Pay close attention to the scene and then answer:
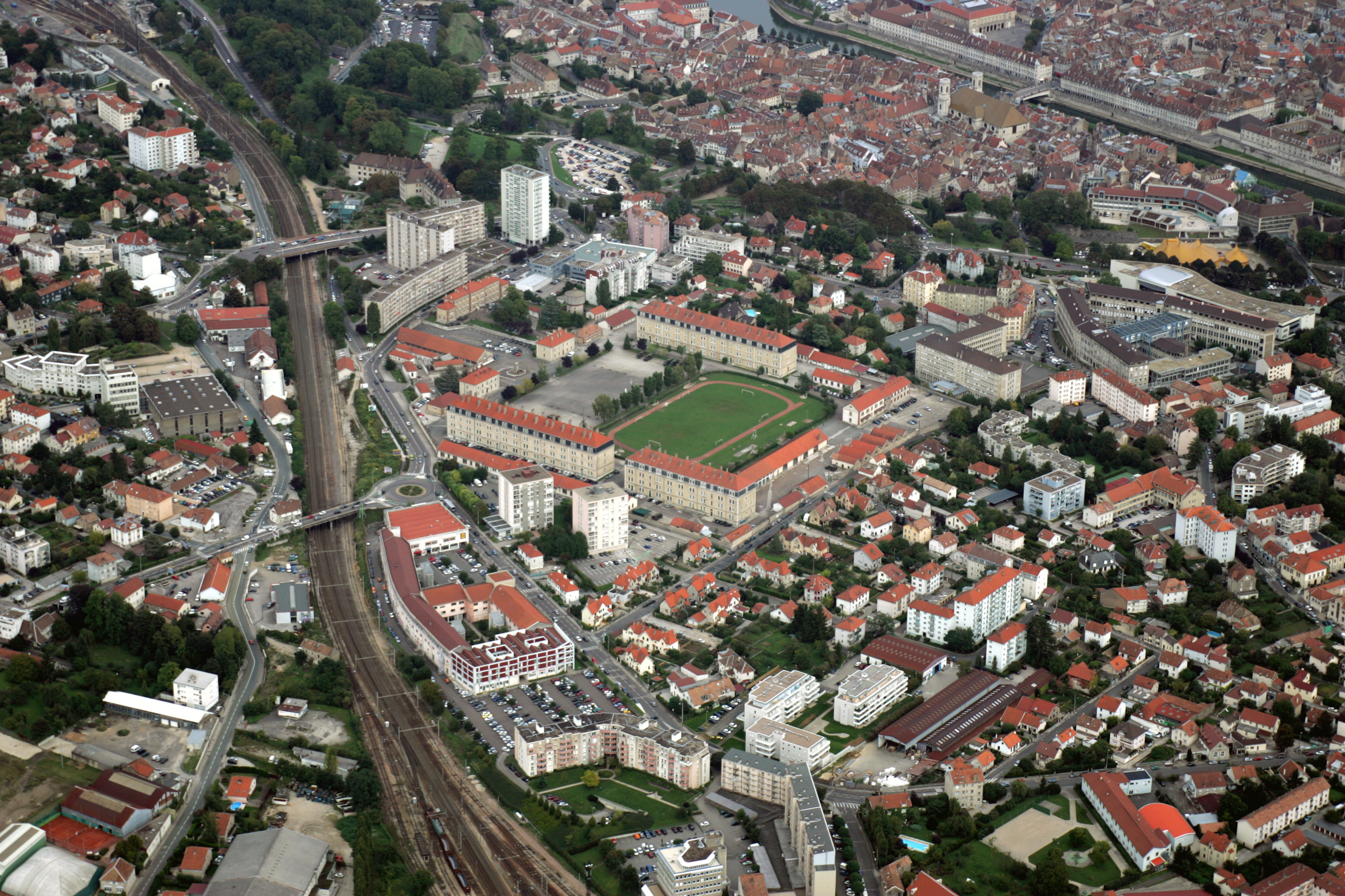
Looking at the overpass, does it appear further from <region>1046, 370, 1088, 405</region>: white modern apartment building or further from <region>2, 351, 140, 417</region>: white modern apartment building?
<region>1046, 370, 1088, 405</region>: white modern apartment building

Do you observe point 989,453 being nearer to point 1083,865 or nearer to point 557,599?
point 557,599

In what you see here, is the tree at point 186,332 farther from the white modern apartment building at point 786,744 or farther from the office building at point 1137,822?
the office building at point 1137,822

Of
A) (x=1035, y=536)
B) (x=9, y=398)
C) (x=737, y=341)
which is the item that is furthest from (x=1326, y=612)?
(x=9, y=398)

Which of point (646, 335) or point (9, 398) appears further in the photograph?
point (646, 335)

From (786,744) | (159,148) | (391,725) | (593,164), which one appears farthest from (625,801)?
(593,164)

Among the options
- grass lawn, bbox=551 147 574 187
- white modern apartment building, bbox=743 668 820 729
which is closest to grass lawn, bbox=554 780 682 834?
white modern apartment building, bbox=743 668 820 729

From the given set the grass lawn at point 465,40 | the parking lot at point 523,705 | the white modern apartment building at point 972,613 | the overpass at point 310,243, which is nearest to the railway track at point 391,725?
the parking lot at point 523,705
